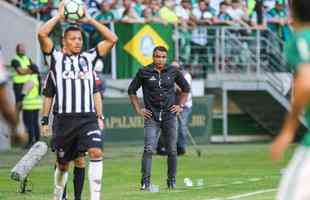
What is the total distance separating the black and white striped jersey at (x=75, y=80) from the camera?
13.9m

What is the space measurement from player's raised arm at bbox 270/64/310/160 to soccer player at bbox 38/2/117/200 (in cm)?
560

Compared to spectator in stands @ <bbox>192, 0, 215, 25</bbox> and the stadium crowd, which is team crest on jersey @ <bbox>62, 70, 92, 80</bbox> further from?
spectator in stands @ <bbox>192, 0, 215, 25</bbox>

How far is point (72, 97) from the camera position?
45.5 feet

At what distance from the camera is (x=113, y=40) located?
14047 mm

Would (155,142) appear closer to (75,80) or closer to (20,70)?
(75,80)

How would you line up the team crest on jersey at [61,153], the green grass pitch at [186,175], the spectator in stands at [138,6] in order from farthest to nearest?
1. the spectator in stands at [138,6]
2. the green grass pitch at [186,175]
3. the team crest on jersey at [61,153]

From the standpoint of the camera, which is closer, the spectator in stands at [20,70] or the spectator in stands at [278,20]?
the spectator in stands at [20,70]

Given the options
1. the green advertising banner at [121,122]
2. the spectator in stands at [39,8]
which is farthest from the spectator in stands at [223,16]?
the spectator in stands at [39,8]

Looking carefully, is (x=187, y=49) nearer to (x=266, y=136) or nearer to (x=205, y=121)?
(x=205, y=121)

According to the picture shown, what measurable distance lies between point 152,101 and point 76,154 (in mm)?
4043

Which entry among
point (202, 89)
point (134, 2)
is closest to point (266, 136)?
point (202, 89)

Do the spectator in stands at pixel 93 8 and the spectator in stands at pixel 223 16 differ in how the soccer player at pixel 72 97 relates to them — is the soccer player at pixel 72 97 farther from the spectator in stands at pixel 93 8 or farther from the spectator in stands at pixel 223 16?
the spectator in stands at pixel 223 16

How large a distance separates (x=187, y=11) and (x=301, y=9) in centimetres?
2305

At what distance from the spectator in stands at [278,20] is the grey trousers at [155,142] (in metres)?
15.7
